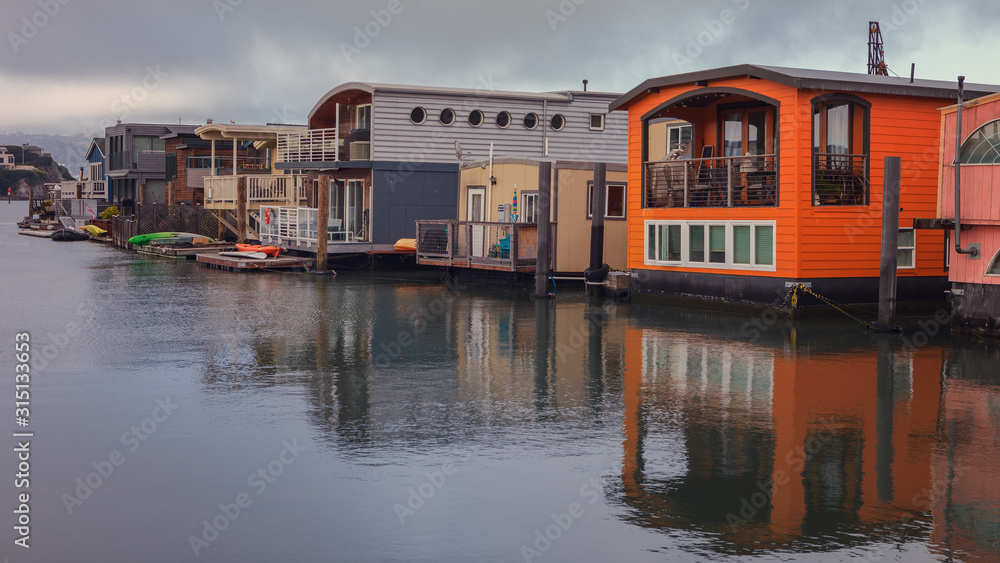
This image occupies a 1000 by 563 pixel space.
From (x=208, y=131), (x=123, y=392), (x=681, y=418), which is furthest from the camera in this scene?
(x=208, y=131)

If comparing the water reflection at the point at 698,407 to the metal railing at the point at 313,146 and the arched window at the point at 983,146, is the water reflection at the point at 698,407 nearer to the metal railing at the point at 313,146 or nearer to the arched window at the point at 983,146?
the arched window at the point at 983,146

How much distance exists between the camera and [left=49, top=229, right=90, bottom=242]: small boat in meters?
65.8

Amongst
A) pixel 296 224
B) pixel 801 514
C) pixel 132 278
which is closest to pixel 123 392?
pixel 801 514

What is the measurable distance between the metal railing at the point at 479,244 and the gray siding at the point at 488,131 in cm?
584

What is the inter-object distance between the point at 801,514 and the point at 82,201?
82.9 metres

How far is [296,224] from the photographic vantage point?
141ft

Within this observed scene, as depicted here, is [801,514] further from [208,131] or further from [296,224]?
[208,131]

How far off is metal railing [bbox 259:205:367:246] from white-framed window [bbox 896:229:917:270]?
900 inches

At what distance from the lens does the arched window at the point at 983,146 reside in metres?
20.3

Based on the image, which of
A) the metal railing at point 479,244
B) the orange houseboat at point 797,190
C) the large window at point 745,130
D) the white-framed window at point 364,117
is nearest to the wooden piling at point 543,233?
the metal railing at point 479,244

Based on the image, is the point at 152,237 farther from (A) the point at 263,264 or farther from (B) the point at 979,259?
(B) the point at 979,259

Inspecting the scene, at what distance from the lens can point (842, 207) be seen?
24.8 m

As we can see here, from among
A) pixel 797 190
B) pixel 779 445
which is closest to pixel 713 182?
pixel 797 190

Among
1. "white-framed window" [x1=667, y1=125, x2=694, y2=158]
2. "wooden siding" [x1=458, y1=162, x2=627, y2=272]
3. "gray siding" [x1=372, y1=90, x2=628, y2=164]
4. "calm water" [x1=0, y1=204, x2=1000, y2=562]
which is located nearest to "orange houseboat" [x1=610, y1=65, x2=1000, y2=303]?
"white-framed window" [x1=667, y1=125, x2=694, y2=158]
